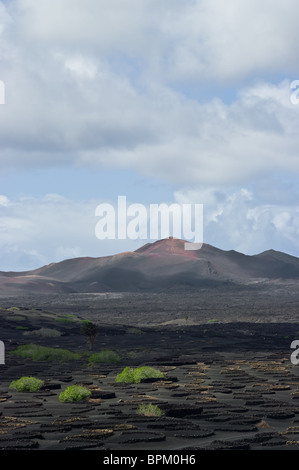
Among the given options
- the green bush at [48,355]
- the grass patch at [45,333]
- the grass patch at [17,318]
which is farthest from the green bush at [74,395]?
the grass patch at [17,318]

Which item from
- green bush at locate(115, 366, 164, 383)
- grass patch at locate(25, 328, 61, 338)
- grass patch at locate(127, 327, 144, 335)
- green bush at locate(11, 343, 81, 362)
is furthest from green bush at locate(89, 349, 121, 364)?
grass patch at locate(127, 327, 144, 335)

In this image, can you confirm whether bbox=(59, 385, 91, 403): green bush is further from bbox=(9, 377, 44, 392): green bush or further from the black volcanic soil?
bbox=(9, 377, 44, 392): green bush

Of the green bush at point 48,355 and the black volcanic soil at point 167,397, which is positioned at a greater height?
the green bush at point 48,355

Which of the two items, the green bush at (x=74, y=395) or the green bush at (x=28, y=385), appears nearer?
the green bush at (x=74, y=395)

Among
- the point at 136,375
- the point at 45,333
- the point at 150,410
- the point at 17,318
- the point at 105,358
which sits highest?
the point at 17,318

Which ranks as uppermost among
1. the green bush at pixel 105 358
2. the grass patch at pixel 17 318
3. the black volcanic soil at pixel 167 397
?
the grass patch at pixel 17 318

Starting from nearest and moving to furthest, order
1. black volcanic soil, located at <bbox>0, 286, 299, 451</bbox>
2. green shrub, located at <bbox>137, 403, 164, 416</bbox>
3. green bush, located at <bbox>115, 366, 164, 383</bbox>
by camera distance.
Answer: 1. black volcanic soil, located at <bbox>0, 286, 299, 451</bbox>
2. green shrub, located at <bbox>137, 403, 164, 416</bbox>
3. green bush, located at <bbox>115, 366, 164, 383</bbox>

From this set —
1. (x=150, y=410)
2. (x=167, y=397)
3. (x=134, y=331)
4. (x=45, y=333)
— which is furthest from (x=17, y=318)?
(x=150, y=410)

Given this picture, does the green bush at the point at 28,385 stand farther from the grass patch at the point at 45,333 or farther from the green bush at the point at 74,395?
the grass patch at the point at 45,333

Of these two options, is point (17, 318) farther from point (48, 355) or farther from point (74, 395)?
point (74, 395)

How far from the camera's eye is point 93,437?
15.3 m
